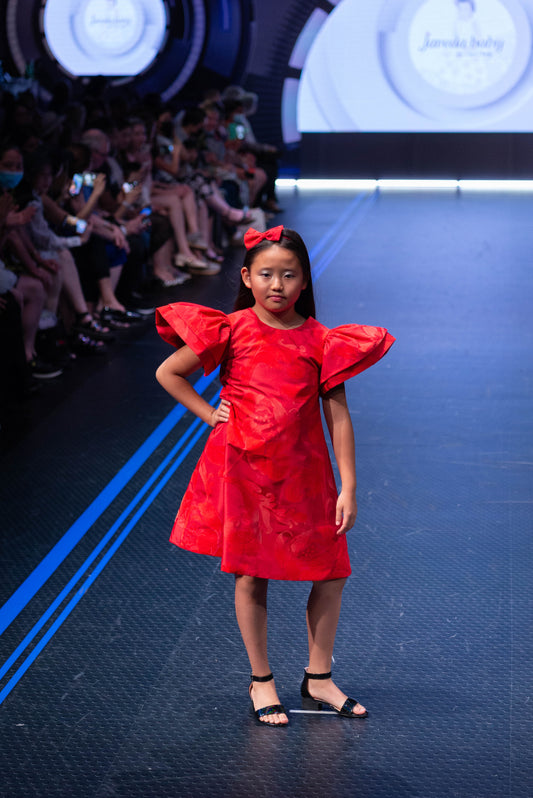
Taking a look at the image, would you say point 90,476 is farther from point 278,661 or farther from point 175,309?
point 175,309

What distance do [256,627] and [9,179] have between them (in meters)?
3.55

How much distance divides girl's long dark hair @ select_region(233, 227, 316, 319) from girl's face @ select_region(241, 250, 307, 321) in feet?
0.04

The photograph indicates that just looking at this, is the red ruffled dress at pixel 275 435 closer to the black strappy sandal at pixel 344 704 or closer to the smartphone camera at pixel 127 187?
the black strappy sandal at pixel 344 704

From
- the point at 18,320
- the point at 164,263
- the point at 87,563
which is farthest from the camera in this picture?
the point at 164,263

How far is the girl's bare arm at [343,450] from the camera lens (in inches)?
84.4

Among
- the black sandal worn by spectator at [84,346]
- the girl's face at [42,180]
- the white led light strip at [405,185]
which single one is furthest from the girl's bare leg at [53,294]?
the white led light strip at [405,185]

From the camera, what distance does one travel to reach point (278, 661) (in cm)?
259

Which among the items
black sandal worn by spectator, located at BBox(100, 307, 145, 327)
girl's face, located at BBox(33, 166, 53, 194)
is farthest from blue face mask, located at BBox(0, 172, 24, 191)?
black sandal worn by spectator, located at BBox(100, 307, 145, 327)

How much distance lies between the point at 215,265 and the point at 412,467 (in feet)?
14.7

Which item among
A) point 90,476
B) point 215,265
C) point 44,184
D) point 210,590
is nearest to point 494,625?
point 210,590

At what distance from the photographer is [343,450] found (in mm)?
2166

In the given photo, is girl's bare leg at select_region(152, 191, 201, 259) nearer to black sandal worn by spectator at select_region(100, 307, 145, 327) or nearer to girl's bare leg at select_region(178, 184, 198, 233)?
girl's bare leg at select_region(178, 184, 198, 233)

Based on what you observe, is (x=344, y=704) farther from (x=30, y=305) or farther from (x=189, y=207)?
(x=189, y=207)

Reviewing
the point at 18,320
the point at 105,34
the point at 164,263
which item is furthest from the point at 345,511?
the point at 105,34
